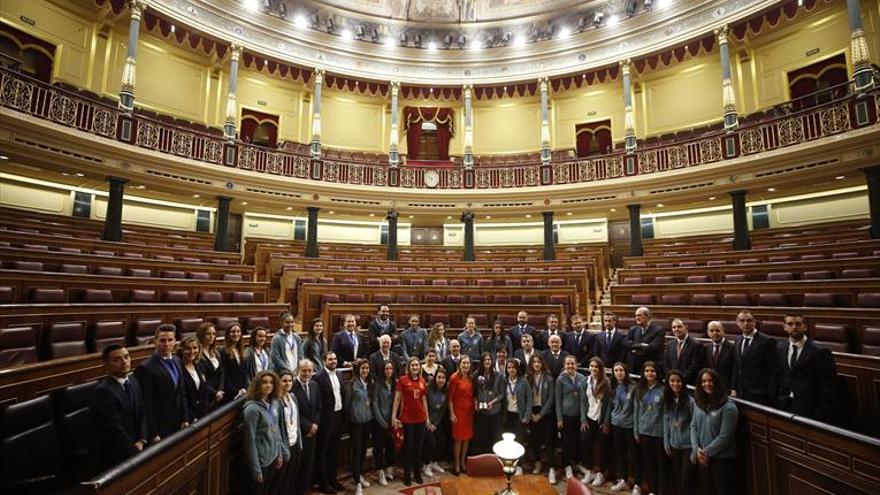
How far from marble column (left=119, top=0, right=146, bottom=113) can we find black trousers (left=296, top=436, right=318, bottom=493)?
8.65m

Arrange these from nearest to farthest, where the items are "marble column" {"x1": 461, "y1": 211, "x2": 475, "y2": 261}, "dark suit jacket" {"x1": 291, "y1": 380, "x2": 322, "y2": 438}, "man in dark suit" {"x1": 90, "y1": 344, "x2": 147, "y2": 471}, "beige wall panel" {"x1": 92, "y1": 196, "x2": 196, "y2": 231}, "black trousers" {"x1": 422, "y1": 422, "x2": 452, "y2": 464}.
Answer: "man in dark suit" {"x1": 90, "y1": 344, "x2": 147, "y2": 471} < "dark suit jacket" {"x1": 291, "y1": 380, "x2": 322, "y2": 438} < "black trousers" {"x1": 422, "y1": 422, "x2": 452, "y2": 464} < "beige wall panel" {"x1": 92, "y1": 196, "x2": 196, "y2": 231} < "marble column" {"x1": 461, "y1": 211, "x2": 475, "y2": 261}

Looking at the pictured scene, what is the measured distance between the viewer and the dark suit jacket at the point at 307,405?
3697mm

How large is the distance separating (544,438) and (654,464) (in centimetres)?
109

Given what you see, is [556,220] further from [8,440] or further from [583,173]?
[8,440]

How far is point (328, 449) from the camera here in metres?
4.21

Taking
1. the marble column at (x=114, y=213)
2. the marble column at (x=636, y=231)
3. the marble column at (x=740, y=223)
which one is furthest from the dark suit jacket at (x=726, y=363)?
the marble column at (x=114, y=213)

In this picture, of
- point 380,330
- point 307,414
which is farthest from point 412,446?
point 380,330

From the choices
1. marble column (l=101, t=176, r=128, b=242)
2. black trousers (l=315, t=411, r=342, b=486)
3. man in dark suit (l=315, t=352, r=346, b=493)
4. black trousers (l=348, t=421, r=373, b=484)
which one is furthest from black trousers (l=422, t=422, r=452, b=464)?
marble column (l=101, t=176, r=128, b=242)

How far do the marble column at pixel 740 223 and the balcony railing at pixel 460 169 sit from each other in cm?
87

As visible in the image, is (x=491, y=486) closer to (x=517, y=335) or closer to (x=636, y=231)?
(x=517, y=335)

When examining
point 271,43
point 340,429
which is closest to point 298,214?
point 271,43

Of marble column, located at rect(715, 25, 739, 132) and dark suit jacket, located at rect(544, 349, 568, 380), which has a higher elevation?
marble column, located at rect(715, 25, 739, 132)

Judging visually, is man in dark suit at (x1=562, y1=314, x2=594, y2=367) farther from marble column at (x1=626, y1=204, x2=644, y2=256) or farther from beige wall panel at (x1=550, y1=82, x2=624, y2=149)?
beige wall panel at (x1=550, y1=82, x2=624, y2=149)

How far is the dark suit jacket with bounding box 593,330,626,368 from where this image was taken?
4746 mm
